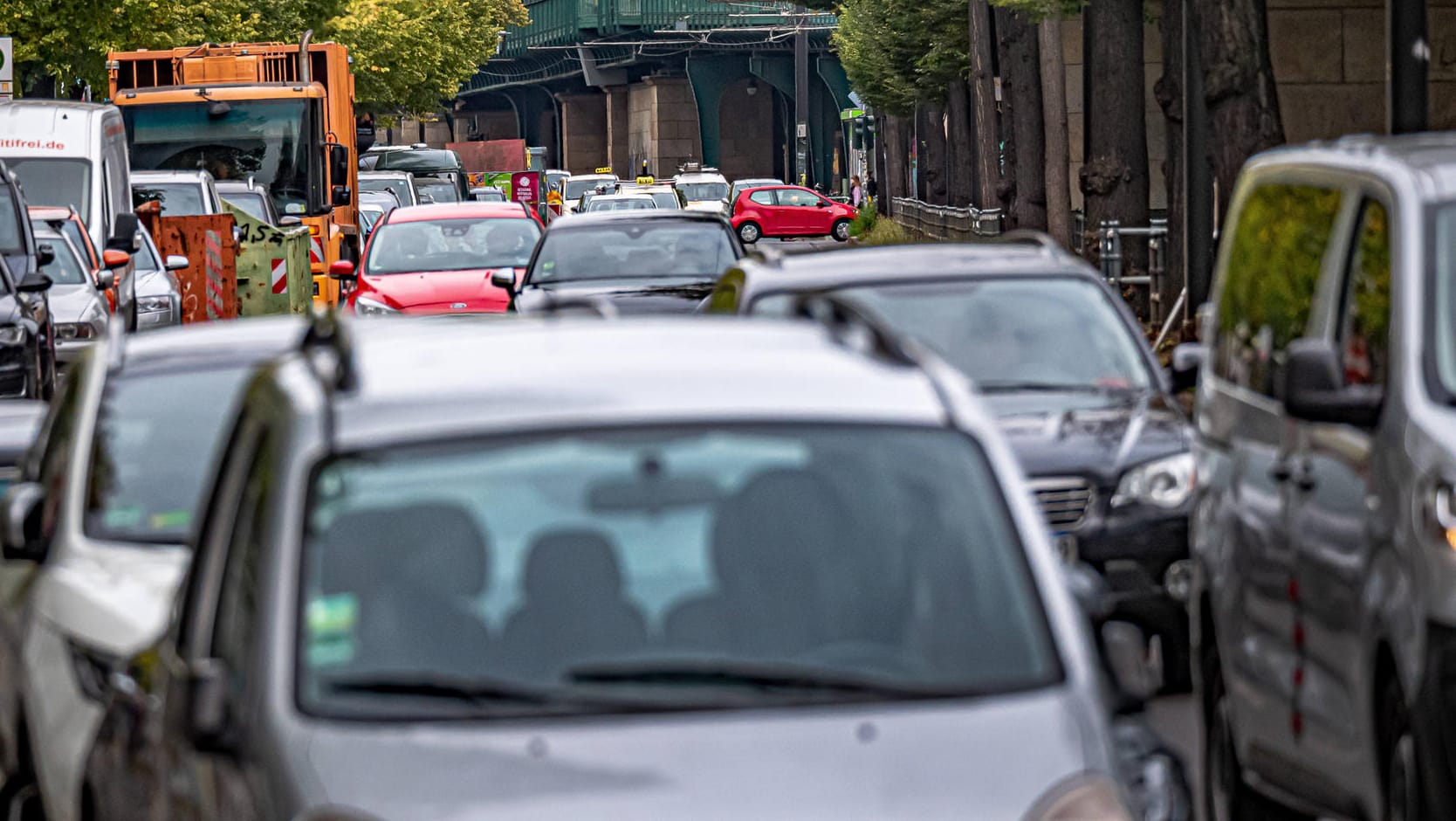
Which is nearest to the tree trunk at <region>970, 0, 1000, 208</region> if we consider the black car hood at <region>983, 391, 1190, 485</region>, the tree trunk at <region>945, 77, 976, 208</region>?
the tree trunk at <region>945, 77, 976, 208</region>

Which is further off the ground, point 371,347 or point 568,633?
point 371,347

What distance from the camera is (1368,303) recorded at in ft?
21.1

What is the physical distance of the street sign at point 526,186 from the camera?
72688mm

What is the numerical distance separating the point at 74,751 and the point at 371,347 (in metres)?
1.63

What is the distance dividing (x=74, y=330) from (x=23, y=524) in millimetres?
14888

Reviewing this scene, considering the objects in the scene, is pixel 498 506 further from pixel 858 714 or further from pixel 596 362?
pixel 858 714

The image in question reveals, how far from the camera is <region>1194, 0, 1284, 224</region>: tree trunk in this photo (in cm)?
1975

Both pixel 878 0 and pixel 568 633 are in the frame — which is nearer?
pixel 568 633

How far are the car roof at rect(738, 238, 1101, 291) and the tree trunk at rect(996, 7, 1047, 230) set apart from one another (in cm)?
2385

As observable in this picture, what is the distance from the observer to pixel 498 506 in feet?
14.1

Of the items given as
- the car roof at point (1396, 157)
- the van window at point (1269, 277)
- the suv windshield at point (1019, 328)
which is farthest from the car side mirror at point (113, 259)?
the car roof at point (1396, 157)

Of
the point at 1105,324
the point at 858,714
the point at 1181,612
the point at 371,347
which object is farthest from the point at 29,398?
the point at 858,714

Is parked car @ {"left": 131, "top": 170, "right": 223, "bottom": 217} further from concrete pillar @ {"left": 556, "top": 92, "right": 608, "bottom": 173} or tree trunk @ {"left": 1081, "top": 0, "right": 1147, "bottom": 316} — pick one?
concrete pillar @ {"left": 556, "top": 92, "right": 608, "bottom": 173}

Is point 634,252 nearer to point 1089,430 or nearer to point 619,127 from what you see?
point 1089,430
